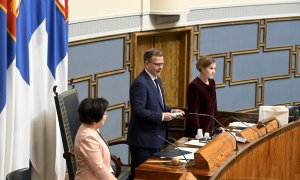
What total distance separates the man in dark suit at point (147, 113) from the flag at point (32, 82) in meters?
0.43

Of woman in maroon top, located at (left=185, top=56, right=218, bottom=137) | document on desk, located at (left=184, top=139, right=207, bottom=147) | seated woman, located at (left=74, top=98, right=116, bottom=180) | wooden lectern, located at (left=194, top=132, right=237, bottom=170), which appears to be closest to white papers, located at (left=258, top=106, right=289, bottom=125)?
woman in maroon top, located at (left=185, top=56, right=218, bottom=137)

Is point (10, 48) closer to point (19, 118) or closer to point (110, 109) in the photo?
point (19, 118)

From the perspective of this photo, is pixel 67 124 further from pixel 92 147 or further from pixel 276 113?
pixel 276 113

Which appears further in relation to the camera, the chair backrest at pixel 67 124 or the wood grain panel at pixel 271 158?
the chair backrest at pixel 67 124

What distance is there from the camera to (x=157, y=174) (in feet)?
12.9

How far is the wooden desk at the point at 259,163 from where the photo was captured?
12.8 ft

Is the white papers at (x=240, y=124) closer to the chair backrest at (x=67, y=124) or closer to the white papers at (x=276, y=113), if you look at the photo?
the white papers at (x=276, y=113)

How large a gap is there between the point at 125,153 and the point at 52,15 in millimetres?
2485

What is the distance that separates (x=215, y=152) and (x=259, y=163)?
0.49 m

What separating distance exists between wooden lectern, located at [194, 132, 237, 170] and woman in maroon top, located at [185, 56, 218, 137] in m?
0.49

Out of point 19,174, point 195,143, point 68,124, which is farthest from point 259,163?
point 19,174

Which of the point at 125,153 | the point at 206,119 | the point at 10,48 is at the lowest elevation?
the point at 125,153

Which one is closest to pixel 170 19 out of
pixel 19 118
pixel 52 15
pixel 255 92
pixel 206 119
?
pixel 255 92

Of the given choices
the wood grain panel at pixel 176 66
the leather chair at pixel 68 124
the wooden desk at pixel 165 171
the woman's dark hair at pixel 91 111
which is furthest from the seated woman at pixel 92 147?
the wood grain panel at pixel 176 66
